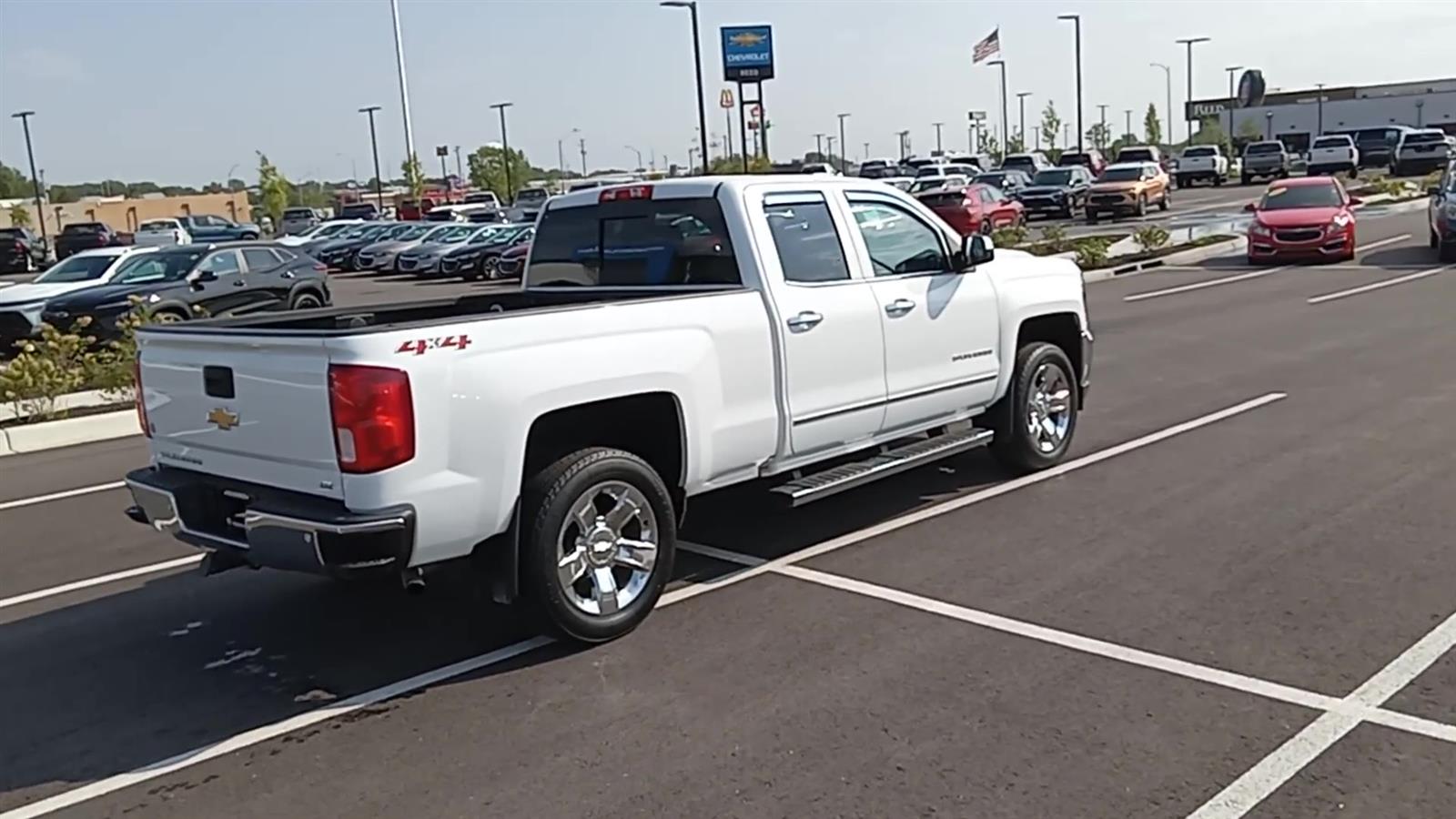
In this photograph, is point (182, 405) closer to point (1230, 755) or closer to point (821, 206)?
point (821, 206)

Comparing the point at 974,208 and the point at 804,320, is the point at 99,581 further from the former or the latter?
the point at 974,208

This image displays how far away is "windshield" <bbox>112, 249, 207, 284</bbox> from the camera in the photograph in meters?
19.7

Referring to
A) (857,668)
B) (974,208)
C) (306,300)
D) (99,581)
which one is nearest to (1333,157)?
(974,208)

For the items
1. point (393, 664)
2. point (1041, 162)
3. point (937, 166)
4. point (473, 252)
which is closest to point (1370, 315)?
point (393, 664)

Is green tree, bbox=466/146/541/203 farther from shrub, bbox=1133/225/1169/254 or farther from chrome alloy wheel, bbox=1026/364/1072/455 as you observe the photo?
chrome alloy wheel, bbox=1026/364/1072/455

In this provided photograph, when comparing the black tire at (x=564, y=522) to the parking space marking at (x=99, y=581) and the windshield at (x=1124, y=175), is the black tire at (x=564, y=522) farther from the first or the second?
the windshield at (x=1124, y=175)

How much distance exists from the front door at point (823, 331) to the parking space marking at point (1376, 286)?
508 inches

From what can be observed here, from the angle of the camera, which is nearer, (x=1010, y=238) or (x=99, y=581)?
(x=99, y=581)

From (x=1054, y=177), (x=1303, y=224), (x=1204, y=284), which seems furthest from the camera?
(x=1054, y=177)

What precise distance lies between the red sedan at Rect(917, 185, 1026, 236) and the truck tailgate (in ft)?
89.9

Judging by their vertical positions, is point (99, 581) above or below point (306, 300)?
below

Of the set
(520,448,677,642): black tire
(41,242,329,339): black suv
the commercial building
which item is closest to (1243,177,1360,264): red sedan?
(41,242,329,339): black suv

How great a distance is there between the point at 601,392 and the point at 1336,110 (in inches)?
5185

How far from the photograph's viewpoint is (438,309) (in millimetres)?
7348
